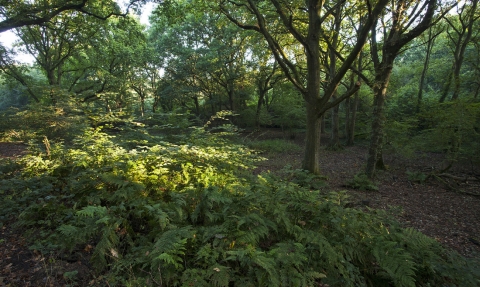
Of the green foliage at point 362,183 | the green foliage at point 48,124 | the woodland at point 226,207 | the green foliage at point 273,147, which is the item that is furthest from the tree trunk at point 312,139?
the green foliage at point 48,124

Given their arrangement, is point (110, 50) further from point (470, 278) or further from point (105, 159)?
point (470, 278)

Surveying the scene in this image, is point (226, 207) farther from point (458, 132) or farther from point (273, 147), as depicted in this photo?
point (273, 147)

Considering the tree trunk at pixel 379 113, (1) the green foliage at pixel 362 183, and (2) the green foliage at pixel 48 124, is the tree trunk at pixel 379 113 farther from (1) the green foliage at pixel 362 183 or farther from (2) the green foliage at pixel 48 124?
(2) the green foliage at pixel 48 124

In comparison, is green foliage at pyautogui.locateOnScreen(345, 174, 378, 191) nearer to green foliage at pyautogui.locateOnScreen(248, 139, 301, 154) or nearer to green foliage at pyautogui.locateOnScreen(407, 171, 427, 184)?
green foliage at pyautogui.locateOnScreen(407, 171, 427, 184)

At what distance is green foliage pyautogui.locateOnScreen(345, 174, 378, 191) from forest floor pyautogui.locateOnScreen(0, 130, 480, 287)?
18 cm

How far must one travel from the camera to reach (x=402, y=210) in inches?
159

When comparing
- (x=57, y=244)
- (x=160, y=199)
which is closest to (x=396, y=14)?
(x=160, y=199)

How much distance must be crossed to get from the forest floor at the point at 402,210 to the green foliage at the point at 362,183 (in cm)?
18

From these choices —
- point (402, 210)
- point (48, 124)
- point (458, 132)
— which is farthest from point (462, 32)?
point (48, 124)

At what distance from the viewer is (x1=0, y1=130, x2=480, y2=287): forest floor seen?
2.68 metres

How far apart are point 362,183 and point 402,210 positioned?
3460mm

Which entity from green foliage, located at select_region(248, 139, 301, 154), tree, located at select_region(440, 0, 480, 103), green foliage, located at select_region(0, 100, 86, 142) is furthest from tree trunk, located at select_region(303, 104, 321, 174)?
tree, located at select_region(440, 0, 480, 103)

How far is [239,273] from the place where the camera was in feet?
8.05

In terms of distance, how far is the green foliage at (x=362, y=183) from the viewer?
7199 millimetres
